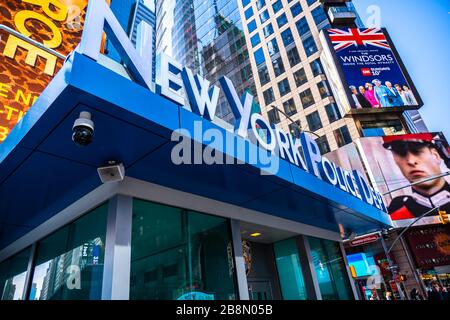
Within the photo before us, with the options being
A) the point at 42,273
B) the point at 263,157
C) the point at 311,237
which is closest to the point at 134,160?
the point at 263,157

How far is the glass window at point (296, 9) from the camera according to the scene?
49.5 meters

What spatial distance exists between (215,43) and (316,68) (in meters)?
31.9

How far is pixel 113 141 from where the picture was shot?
4660 millimetres

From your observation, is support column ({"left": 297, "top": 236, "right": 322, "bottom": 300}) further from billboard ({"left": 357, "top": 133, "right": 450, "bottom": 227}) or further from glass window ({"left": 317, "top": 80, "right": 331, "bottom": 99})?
glass window ({"left": 317, "top": 80, "right": 331, "bottom": 99})

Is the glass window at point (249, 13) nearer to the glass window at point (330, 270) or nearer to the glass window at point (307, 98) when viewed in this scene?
the glass window at point (307, 98)

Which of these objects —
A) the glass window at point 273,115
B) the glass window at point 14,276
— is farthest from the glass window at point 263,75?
the glass window at point 14,276

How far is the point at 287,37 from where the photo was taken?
4975cm

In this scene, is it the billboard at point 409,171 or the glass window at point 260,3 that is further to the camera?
the glass window at point 260,3

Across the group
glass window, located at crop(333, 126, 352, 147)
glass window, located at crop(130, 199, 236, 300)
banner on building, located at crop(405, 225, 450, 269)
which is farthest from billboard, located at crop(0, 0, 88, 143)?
banner on building, located at crop(405, 225, 450, 269)

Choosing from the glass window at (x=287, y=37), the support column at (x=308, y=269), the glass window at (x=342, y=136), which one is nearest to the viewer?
the support column at (x=308, y=269)

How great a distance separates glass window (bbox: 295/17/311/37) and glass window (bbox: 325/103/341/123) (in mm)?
14266

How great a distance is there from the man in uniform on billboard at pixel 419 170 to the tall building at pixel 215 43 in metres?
27.2
